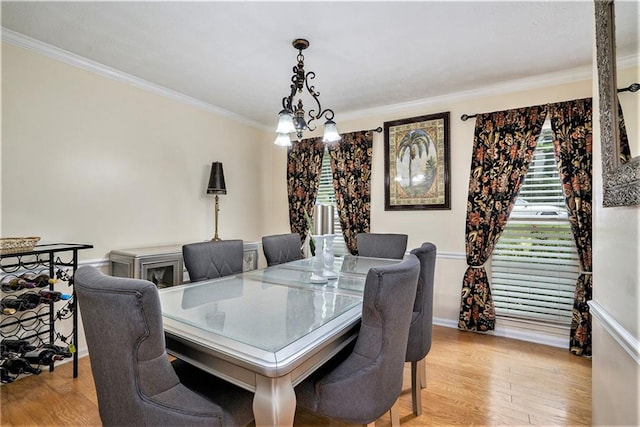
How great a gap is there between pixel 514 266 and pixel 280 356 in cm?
297

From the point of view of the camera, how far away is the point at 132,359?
979mm

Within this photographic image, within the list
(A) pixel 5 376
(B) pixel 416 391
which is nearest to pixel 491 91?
(B) pixel 416 391

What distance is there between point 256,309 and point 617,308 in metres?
1.47

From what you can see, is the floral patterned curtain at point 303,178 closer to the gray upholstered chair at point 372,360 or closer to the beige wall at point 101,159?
the beige wall at point 101,159

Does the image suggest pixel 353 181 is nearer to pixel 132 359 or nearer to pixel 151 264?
pixel 151 264

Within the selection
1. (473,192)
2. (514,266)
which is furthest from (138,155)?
(514,266)

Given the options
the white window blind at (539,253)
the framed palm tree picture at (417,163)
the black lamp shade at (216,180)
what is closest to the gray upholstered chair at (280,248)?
the black lamp shade at (216,180)

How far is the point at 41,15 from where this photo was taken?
6.65ft

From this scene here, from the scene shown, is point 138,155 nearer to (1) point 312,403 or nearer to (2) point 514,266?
(1) point 312,403

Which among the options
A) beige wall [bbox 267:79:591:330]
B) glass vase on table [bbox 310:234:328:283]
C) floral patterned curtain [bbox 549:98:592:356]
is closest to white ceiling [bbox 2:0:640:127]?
beige wall [bbox 267:79:591:330]

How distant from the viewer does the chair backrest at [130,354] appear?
965mm

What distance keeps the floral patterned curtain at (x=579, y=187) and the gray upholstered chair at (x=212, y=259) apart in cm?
296

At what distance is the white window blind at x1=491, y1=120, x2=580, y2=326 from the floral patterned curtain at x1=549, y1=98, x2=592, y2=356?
13 centimetres

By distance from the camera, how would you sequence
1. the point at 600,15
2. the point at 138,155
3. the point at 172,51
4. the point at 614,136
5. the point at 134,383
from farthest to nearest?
the point at 138,155
the point at 172,51
the point at 600,15
the point at 614,136
the point at 134,383
